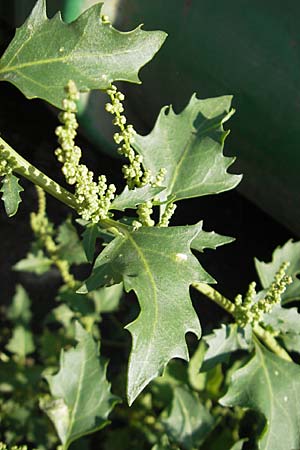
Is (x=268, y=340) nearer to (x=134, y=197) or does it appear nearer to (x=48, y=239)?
(x=134, y=197)

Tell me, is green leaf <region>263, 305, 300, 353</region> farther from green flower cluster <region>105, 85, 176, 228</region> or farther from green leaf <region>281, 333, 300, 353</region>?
green flower cluster <region>105, 85, 176, 228</region>

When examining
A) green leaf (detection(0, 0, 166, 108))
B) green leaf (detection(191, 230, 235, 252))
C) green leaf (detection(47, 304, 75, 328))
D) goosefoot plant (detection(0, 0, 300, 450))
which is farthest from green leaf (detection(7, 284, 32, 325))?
green leaf (detection(0, 0, 166, 108))

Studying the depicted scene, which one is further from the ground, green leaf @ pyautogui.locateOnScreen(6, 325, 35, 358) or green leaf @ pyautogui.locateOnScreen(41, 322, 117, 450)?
green leaf @ pyautogui.locateOnScreen(41, 322, 117, 450)

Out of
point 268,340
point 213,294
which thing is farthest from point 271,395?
point 213,294

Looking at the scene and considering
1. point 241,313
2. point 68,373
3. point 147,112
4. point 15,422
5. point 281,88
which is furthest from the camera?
point 147,112

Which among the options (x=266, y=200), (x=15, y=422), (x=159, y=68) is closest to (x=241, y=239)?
(x=266, y=200)

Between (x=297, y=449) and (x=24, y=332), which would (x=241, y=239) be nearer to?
(x=24, y=332)
